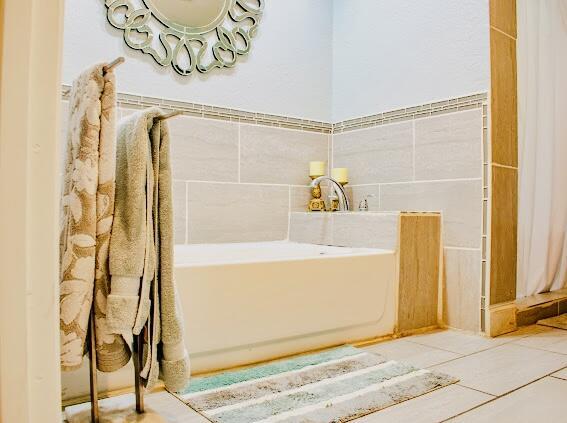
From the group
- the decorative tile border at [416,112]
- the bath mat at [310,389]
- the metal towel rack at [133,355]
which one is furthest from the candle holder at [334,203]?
the metal towel rack at [133,355]

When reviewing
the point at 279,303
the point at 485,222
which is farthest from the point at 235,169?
the point at 485,222

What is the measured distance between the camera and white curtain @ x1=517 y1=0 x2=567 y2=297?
2.30 meters

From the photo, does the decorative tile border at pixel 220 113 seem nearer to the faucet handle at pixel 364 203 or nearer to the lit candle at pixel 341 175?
the lit candle at pixel 341 175

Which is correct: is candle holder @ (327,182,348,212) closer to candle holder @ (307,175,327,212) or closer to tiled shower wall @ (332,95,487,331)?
candle holder @ (307,175,327,212)

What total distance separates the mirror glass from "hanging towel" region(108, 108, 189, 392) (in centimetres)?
134

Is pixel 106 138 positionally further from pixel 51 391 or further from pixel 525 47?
pixel 525 47

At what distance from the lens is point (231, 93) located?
231cm

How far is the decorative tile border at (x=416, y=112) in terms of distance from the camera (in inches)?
78.4

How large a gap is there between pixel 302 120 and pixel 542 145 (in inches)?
51.2

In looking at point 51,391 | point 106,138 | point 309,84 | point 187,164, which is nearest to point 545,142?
point 309,84

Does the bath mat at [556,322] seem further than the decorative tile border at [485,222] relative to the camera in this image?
Yes

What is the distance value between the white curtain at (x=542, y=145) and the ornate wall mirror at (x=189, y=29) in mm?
1414

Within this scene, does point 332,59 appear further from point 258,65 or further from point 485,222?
point 485,222

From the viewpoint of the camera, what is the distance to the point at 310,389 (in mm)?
1306
